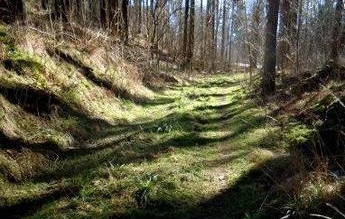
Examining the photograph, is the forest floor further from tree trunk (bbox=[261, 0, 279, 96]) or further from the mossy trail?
tree trunk (bbox=[261, 0, 279, 96])

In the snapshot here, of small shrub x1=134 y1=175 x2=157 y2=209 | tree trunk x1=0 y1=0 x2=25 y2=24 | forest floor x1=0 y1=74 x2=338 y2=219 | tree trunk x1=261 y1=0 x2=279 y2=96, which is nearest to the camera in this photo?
forest floor x1=0 y1=74 x2=338 y2=219

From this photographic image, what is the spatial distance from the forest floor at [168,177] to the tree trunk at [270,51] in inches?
144

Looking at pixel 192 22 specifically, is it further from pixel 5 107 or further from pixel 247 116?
pixel 5 107

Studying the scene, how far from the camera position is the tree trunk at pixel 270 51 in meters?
13.1

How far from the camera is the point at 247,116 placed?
1085 cm

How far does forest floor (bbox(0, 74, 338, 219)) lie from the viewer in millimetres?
5168

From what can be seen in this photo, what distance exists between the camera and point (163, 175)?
6246mm

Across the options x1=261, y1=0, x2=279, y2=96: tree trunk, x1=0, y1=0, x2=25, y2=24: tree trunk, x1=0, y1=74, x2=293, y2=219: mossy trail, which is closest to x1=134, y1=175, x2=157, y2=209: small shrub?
x1=0, y1=74, x2=293, y2=219: mossy trail

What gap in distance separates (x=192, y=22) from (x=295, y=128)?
18.7m

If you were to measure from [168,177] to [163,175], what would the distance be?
0.08 metres

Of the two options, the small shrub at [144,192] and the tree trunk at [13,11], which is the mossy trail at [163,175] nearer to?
the small shrub at [144,192]

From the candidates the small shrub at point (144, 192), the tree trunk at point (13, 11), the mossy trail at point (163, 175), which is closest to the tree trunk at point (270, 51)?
the mossy trail at point (163, 175)

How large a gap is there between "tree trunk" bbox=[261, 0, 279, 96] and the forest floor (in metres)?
3.65

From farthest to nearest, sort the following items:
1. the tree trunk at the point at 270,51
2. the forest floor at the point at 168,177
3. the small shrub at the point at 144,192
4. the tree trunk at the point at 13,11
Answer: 1. the tree trunk at the point at 270,51
2. the tree trunk at the point at 13,11
3. the small shrub at the point at 144,192
4. the forest floor at the point at 168,177
